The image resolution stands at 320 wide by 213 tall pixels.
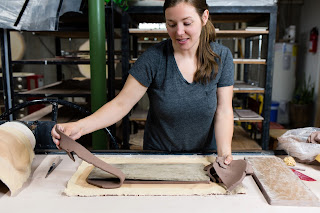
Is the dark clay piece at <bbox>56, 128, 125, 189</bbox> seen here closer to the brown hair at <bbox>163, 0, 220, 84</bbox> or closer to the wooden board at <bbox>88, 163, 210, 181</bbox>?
the wooden board at <bbox>88, 163, 210, 181</bbox>

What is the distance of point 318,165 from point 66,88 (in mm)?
2730

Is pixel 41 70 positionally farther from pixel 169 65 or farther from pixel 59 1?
pixel 169 65

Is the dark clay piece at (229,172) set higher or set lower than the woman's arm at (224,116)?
lower

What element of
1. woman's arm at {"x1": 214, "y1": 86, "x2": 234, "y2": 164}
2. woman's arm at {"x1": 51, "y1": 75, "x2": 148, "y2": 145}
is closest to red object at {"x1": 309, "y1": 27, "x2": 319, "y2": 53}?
woman's arm at {"x1": 214, "y1": 86, "x2": 234, "y2": 164}

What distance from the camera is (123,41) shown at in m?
2.77

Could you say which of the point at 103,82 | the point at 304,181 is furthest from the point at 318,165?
the point at 103,82

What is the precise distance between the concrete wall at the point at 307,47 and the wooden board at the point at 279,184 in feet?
13.9

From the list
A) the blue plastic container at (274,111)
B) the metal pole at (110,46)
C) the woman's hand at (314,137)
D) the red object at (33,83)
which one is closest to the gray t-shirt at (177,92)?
the woman's hand at (314,137)

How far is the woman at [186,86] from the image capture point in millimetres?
1244

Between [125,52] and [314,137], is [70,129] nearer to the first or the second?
[314,137]

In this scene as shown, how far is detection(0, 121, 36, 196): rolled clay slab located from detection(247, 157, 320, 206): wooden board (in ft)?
2.63

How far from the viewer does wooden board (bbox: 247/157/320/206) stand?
896 mm

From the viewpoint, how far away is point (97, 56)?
2328mm

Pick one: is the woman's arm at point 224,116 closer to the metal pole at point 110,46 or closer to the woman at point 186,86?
the woman at point 186,86
